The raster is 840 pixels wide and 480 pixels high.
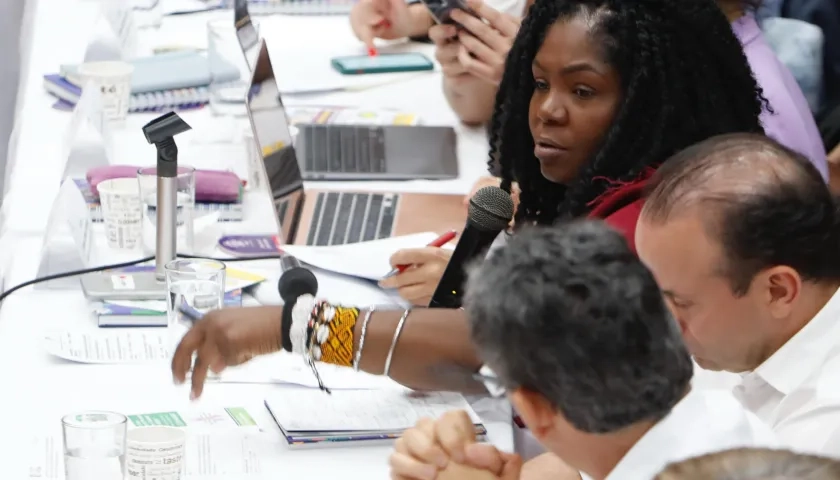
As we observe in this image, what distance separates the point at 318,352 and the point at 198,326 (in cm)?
15

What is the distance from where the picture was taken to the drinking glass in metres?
2.71

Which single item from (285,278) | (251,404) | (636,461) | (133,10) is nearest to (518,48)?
(285,278)

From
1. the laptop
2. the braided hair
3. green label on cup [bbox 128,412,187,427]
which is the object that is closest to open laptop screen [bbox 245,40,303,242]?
the laptop

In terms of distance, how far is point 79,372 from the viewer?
1.58m

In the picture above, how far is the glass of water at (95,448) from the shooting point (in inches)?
47.8

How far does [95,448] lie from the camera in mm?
1223

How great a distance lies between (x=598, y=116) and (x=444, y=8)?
34.6 inches

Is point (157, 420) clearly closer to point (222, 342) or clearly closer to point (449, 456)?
point (222, 342)

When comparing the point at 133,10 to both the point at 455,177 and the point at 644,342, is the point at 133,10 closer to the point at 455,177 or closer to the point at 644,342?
the point at 455,177

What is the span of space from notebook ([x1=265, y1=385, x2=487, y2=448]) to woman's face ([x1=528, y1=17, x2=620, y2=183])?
16.0 inches

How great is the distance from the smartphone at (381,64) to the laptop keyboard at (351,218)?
0.87m

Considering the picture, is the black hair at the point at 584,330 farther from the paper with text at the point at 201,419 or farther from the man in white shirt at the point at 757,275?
the paper with text at the point at 201,419

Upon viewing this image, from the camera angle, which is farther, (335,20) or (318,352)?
(335,20)

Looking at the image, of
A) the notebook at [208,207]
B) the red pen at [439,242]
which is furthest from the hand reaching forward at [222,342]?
the notebook at [208,207]
